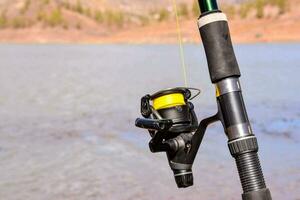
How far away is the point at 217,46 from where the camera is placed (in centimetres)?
258

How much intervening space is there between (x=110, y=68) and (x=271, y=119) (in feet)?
28.8

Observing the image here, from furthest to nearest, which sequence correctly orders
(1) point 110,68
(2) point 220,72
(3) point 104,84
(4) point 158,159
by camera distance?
(1) point 110,68 → (3) point 104,84 → (4) point 158,159 → (2) point 220,72

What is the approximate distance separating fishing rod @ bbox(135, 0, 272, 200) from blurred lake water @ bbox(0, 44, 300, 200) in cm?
225

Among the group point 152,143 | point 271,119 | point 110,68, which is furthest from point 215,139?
point 110,68

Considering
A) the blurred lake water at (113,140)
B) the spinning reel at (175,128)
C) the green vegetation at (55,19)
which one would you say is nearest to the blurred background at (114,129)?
the blurred lake water at (113,140)

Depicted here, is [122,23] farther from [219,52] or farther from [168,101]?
[219,52]

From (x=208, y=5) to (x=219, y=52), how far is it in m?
0.18

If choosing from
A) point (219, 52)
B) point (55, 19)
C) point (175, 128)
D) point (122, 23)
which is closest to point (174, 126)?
point (175, 128)

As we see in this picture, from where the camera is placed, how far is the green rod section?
8.47 feet

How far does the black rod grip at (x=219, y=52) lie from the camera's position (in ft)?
8.30

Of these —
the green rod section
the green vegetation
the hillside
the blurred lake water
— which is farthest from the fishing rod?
the green vegetation

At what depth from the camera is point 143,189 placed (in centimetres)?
536

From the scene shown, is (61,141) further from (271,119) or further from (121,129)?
(271,119)

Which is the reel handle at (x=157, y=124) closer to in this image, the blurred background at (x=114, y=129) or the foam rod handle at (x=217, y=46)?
the foam rod handle at (x=217, y=46)
